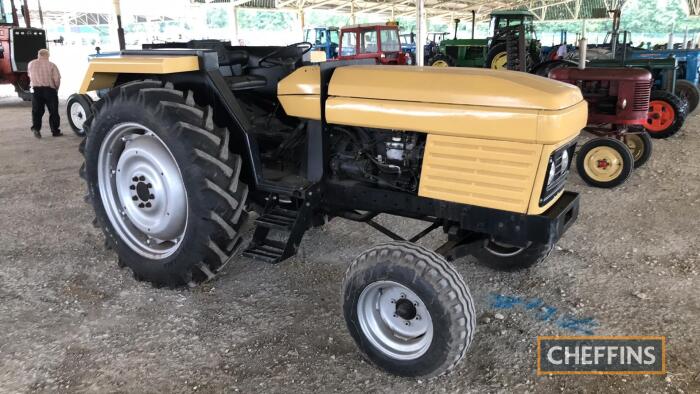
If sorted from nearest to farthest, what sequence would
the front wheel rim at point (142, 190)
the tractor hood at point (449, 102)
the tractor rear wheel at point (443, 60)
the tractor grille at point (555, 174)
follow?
the tractor hood at point (449, 102), the tractor grille at point (555, 174), the front wheel rim at point (142, 190), the tractor rear wheel at point (443, 60)

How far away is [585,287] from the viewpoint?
328 centimetres

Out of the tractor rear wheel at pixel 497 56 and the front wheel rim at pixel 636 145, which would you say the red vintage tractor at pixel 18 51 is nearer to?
the tractor rear wheel at pixel 497 56

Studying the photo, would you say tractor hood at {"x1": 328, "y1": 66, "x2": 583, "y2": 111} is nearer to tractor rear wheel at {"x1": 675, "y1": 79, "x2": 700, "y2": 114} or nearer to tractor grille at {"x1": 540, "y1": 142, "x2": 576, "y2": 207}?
tractor grille at {"x1": 540, "y1": 142, "x2": 576, "y2": 207}

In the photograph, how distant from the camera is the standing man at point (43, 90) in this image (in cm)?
839

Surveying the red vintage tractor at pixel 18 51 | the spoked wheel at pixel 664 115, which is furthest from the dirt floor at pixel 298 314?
the red vintage tractor at pixel 18 51

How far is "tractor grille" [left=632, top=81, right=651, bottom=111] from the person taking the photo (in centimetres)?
613

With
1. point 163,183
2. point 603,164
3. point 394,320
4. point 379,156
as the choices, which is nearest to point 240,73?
point 163,183

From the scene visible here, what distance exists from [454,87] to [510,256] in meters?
1.45

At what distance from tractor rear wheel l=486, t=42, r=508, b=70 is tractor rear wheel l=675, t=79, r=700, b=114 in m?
Answer: 3.62

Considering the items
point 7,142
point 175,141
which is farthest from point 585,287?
point 7,142

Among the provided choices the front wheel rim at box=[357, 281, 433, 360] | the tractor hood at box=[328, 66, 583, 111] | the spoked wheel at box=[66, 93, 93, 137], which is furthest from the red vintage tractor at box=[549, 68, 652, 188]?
the spoked wheel at box=[66, 93, 93, 137]

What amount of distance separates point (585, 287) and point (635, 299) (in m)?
0.28

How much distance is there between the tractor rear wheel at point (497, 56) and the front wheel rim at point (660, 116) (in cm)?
469

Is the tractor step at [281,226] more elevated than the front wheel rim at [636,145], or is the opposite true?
the tractor step at [281,226]
